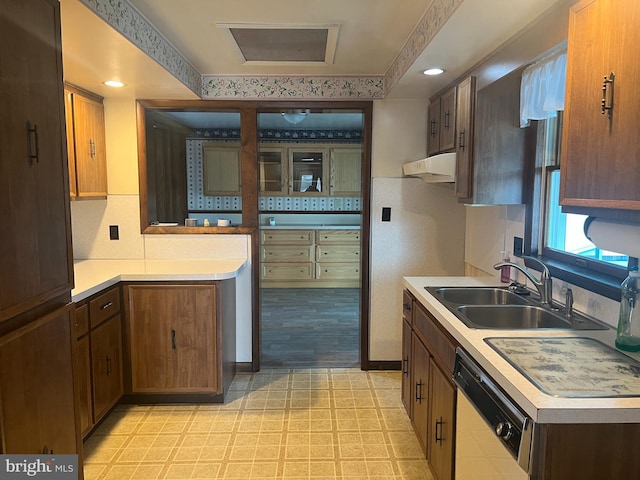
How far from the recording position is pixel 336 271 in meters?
6.37

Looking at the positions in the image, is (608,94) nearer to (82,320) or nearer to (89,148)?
(82,320)

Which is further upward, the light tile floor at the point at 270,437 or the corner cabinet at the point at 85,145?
the corner cabinet at the point at 85,145

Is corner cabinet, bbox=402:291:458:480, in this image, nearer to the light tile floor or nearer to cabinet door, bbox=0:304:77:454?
the light tile floor

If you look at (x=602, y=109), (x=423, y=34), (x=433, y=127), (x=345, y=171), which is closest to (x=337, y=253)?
(x=345, y=171)

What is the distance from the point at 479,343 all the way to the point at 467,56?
4.79 feet

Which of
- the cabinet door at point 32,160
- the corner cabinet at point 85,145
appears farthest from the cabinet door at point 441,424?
the corner cabinet at point 85,145

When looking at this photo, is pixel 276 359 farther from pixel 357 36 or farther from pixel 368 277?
pixel 357 36

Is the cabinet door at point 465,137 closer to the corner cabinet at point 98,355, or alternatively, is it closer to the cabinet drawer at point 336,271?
the corner cabinet at point 98,355

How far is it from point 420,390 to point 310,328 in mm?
2368

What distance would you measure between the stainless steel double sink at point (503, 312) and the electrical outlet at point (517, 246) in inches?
9.3

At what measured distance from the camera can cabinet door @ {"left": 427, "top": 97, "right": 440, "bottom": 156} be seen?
10.0 feet

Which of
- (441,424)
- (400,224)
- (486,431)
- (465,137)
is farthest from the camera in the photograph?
(400,224)

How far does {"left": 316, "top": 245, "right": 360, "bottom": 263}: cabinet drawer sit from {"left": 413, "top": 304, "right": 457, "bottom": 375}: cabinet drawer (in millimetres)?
3906

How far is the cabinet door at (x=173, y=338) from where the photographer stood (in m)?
2.82
